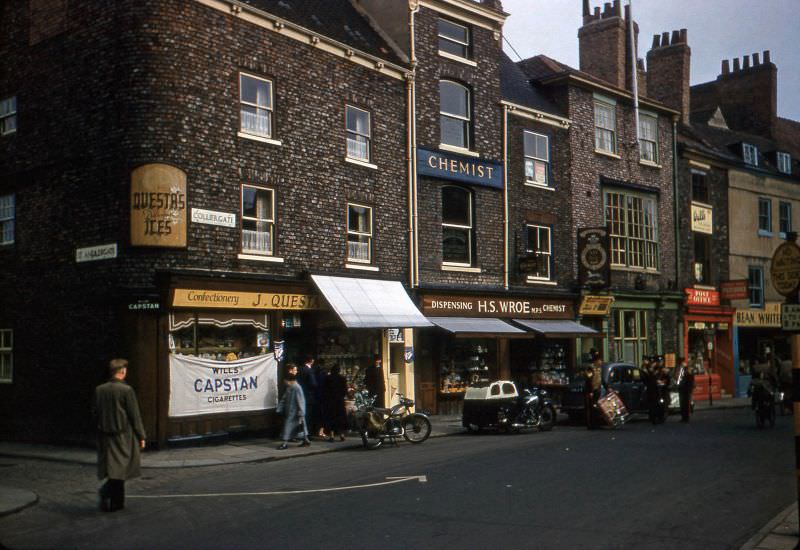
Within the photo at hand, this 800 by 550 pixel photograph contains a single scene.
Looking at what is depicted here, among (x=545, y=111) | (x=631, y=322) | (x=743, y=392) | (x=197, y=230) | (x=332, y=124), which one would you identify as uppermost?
(x=545, y=111)

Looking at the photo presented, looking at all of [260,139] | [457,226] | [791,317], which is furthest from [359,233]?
[791,317]

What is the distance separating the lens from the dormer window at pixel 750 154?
38.4m

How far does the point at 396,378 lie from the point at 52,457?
963cm

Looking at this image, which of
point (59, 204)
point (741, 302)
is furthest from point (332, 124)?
point (741, 302)

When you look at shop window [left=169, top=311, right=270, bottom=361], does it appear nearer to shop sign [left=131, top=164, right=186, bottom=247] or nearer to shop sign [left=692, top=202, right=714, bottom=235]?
shop sign [left=131, top=164, right=186, bottom=247]

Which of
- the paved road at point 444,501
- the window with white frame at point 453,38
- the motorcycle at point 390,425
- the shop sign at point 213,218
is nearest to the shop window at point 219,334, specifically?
the shop sign at point 213,218

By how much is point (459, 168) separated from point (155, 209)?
10.6m

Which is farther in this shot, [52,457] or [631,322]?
[631,322]

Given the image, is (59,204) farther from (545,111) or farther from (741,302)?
(741,302)

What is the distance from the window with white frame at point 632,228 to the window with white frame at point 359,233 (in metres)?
11.9

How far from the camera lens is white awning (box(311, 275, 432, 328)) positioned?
20094 millimetres

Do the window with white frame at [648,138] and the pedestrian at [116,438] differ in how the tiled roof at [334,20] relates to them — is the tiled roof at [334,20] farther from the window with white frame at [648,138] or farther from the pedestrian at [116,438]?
the window with white frame at [648,138]

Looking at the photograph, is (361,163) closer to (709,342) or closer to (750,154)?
(709,342)

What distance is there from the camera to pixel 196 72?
59.8 ft
